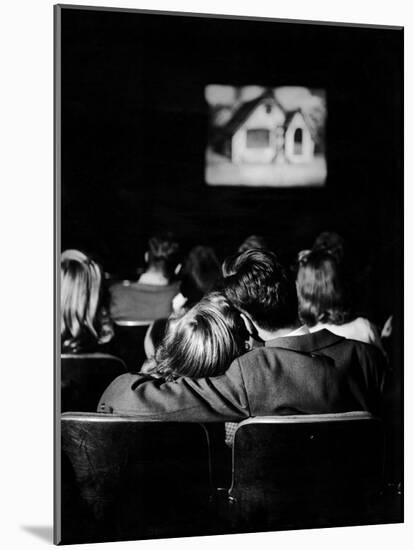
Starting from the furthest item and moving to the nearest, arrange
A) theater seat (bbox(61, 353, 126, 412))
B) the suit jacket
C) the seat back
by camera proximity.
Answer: the seat back, the suit jacket, theater seat (bbox(61, 353, 126, 412))

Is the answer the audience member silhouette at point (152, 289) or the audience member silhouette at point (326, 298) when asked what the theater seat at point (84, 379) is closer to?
the audience member silhouette at point (152, 289)

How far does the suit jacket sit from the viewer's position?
6215 millimetres

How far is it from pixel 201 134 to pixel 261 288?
0.86 meters

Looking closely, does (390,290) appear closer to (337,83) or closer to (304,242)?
(304,242)

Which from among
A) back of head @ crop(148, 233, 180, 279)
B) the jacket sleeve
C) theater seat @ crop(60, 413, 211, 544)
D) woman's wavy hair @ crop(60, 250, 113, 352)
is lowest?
theater seat @ crop(60, 413, 211, 544)

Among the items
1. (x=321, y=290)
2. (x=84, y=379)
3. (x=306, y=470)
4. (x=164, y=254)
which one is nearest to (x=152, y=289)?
(x=164, y=254)

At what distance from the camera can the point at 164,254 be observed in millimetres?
6270

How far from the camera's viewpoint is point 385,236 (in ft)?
22.0

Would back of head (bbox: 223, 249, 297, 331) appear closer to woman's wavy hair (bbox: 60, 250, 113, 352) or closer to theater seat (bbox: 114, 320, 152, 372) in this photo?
theater seat (bbox: 114, 320, 152, 372)

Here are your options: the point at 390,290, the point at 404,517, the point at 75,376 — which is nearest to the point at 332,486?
the point at 404,517

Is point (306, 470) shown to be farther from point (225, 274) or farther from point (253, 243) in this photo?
point (253, 243)

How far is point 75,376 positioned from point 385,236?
6.13 ft

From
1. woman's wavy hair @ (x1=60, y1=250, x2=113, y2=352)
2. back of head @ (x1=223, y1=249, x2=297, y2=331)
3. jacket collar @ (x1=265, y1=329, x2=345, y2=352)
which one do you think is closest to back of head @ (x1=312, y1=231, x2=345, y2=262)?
back of head @ (x1=223, y1=249, x2=297, y2=331)

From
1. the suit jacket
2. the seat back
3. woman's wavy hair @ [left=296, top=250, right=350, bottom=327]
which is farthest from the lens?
Result: woman's wavy hair @ [left=296, top=250, right=350, bottom=327]
